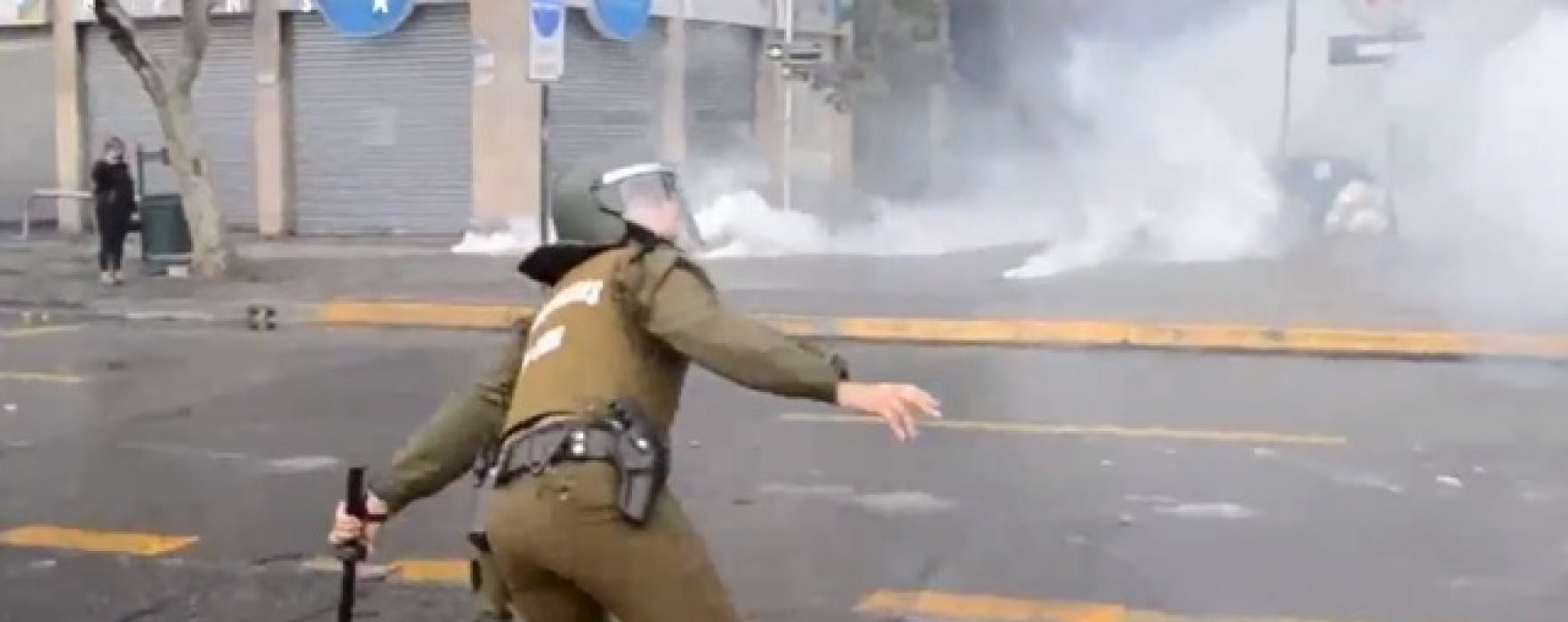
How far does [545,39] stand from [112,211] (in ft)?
13.8

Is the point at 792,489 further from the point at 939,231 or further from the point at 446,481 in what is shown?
the point at 939,231

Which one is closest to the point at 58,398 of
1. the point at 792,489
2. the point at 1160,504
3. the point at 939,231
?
the point at 792,489

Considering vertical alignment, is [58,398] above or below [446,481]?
below

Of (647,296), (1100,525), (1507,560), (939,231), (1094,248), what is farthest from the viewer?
(939,231)

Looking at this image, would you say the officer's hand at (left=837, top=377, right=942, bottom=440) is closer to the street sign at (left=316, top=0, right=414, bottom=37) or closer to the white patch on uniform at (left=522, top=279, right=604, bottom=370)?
the white patch on uniform at (left=522, top=279, right=604, bottom=370)

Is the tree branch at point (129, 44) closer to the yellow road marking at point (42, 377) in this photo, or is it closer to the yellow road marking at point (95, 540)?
the yellow road marking at point (42, 377)

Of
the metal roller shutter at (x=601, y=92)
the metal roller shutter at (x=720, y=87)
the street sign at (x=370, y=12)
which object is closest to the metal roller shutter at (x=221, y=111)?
the street sign at (x=370, y=12)

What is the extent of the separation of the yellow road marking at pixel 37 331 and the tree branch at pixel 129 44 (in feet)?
7.32

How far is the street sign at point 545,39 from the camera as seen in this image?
53.5 ft

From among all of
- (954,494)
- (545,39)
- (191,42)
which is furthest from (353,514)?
(191,42)

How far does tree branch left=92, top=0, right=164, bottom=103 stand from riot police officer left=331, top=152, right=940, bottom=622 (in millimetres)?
13956

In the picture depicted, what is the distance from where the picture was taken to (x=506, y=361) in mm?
4012

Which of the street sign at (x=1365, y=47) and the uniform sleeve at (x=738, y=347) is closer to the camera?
the uniform sleeve at (x=738, y=347)

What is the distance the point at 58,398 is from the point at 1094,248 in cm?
1039
